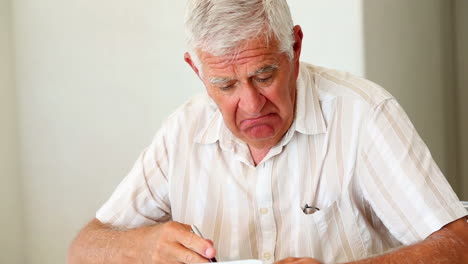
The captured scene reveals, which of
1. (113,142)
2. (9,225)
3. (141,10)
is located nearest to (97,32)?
(141,10)

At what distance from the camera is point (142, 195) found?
6.08ft

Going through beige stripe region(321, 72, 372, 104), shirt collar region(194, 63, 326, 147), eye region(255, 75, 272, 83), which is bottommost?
shirt collar region(194, 63, 326, 147)

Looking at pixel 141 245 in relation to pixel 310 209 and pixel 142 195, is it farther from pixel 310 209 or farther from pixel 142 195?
pixel 310 209

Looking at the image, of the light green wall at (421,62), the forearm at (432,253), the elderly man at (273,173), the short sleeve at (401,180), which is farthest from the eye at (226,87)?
the light green wall at (421,62)

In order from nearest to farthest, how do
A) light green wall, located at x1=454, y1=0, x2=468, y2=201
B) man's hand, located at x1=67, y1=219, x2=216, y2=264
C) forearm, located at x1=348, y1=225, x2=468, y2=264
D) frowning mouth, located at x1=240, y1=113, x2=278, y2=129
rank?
forearm, located at x1=348, y1=225, x2=468, y2=264 < man's hand, located at x1=67, y1=219, x2=216, y2=264 < frowning mouth, located at x1=240, y1=113, x2=278, y2=129 < light green wall, located at x1=454, y1=0, x2=468, y2=201

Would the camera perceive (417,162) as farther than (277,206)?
No

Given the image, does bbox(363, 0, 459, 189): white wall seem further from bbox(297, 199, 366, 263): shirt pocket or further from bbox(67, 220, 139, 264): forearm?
bbox(67, 220, 139, 264): forearm

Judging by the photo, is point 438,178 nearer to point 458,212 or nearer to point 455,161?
point 458,212

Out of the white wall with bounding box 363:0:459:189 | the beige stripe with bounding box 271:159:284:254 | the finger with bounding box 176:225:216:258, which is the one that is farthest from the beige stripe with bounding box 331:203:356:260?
the white wall with bounding box 363:0:459:189

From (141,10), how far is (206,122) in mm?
1350

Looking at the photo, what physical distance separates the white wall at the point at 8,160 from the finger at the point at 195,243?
2.15m

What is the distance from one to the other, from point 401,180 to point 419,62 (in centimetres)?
161

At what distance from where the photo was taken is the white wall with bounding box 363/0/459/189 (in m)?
2.67

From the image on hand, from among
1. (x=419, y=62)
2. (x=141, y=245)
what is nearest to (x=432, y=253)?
(x=141, y=245)
